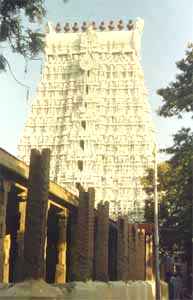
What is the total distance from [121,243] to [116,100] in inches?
2765

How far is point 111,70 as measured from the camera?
9781cm

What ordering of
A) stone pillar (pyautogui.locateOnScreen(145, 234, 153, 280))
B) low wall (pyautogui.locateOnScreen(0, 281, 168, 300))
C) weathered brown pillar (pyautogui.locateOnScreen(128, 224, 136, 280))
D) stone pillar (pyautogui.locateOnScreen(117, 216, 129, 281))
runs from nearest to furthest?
low wall (pyautogui.locateOnScreen(0, 281, 168, 300)) < stone pillar (pyautogui.locateOnScreen(117, 216, 129, 281)) < weathered brown pillar (pyautogui.locateOnScreen(128, 224, 136, 280)) < stone pillar (pyautogui.locateOnScreen(145, 234, 153, 280))

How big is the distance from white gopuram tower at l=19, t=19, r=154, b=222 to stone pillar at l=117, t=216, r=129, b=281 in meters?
59.2

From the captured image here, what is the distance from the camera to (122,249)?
25422 millimetres

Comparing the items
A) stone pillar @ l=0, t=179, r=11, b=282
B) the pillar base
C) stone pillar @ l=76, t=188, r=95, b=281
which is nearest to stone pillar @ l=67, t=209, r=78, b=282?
stone pillar @ l=76, t=188, r=95, b=281

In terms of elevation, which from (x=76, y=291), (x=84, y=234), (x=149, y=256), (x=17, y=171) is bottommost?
(x=76, y=291)

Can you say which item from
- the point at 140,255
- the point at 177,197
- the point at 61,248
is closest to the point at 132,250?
the point at 140,255

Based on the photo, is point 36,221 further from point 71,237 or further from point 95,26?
point 95,26

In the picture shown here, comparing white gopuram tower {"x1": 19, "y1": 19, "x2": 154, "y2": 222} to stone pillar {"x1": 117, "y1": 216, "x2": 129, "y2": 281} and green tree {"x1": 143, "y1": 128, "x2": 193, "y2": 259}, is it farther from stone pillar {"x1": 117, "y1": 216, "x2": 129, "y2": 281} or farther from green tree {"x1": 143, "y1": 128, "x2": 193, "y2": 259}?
stone pillar {"x1": 117, "y1": 216, "x2": 129, "y2": 281}

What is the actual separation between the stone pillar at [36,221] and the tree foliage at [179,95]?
1590 centimetres

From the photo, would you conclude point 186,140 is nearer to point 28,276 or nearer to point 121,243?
point 121,243

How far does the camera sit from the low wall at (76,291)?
13.3m

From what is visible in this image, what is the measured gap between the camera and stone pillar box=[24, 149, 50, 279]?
1392cm

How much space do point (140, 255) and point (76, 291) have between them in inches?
672
